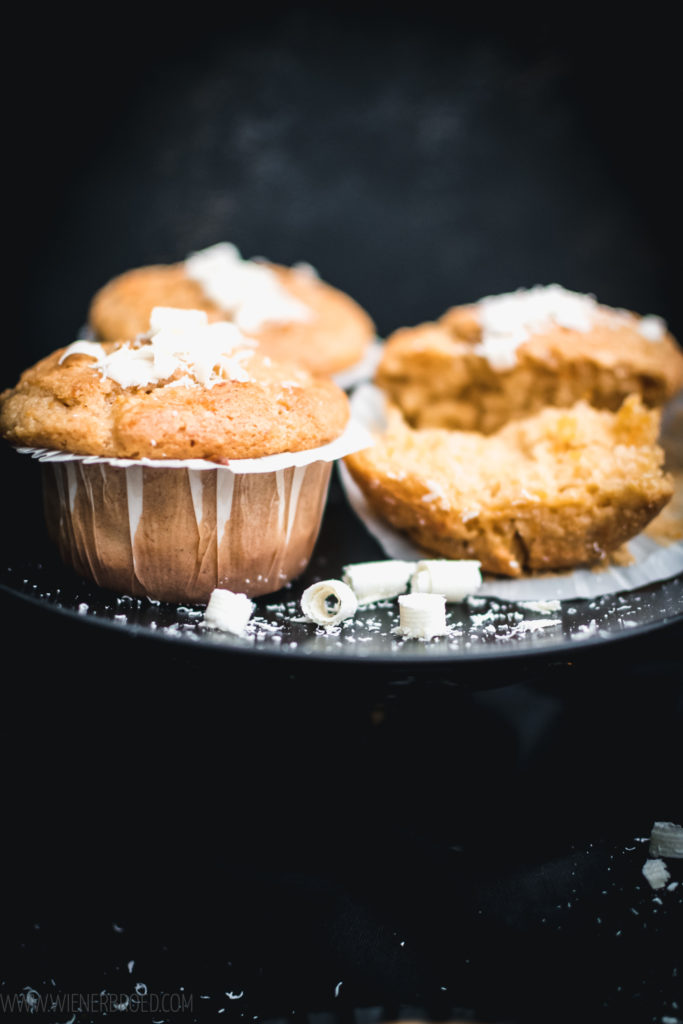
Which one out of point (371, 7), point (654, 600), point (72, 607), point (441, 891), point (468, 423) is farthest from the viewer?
point (371, 7)

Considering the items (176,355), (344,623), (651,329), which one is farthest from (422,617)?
(651,329)

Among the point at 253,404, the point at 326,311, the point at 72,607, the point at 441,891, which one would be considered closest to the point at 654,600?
the point at 441,891

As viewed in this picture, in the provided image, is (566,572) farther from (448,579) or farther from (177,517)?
(177,517)

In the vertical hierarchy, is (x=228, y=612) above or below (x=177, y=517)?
below

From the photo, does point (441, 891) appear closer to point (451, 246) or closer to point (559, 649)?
point (559, 649)

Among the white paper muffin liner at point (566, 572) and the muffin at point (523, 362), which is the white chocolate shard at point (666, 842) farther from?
the muffin at point (523, 362)

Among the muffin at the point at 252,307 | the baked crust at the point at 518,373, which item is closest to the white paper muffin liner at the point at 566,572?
the baked crust at the point at 518,373

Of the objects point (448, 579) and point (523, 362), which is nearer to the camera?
point (448, 579)
